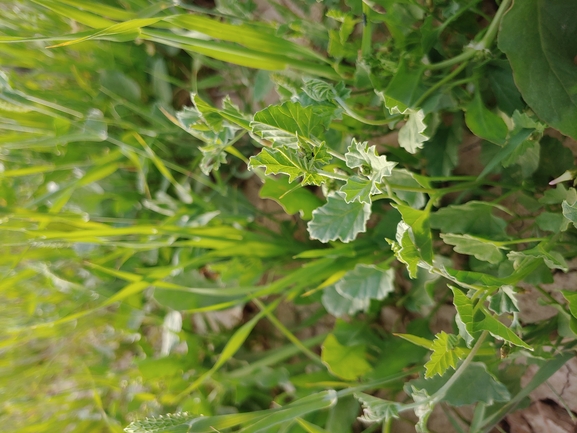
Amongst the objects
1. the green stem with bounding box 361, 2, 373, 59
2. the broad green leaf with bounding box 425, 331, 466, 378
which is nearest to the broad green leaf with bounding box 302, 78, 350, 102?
the green stem with bounding box 361, 2, 373, 59

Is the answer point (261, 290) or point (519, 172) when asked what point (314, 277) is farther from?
point (519, 172)

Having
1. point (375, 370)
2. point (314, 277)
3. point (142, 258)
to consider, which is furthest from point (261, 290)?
point (142, 258)

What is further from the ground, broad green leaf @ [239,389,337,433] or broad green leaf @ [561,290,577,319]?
broad green leaf @ [561,290,577,319]

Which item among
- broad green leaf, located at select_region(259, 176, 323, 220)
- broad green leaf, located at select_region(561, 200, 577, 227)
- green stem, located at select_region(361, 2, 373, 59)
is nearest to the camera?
broad green leaf, located at select_region(561, 200, 577, 227)

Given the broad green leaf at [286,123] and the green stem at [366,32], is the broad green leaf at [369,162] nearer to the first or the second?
the broad green leaf at [286,123]

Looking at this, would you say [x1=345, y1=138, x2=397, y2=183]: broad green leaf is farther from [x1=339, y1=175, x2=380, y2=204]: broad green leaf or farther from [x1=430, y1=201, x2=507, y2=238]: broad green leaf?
[x1=430, y1=201, x2=507, y2=238]: broad green leaf

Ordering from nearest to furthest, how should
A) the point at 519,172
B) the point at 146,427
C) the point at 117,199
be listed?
the point at 146,427 < the point at 519,172 < the point at 117,199

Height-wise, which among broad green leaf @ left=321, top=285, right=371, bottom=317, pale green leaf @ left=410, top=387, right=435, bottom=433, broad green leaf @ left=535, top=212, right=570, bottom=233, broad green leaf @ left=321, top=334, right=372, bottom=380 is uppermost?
broad green leaf @ left=535, top=212, right=570, bottom=233
